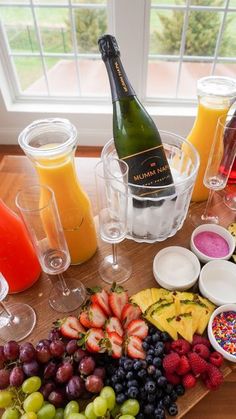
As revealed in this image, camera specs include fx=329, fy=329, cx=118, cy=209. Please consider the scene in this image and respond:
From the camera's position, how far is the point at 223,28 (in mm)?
1354

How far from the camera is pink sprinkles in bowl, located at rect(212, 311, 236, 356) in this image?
60 centimetres

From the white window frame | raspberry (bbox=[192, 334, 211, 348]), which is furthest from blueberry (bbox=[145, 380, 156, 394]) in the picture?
the white window frame

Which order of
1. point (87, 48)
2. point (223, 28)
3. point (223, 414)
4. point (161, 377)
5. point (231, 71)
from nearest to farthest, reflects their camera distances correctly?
point (161, 377), point (223, 414), point (223, 28), point (87, 48), point (231, 71)

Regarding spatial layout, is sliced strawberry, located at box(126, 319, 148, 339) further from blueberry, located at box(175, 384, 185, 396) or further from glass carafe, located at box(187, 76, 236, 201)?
glass carafe, located at box(187, 76, 236, 201)

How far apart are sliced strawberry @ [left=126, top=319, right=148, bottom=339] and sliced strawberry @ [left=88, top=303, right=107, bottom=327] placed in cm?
5

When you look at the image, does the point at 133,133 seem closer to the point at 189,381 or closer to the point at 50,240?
the point at 50,240

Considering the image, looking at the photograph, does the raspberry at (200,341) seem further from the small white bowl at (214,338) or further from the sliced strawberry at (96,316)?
the sliced strawberry at (96,316)

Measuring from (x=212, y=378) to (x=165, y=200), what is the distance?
0.32 metres

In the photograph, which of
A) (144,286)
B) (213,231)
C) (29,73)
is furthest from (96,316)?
(29,73)

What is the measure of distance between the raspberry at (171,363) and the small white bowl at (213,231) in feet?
0.74

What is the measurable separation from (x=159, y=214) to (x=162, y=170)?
0.31 feet

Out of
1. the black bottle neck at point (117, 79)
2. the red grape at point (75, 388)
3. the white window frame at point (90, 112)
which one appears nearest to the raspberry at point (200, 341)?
the red grape at point (75, 388)

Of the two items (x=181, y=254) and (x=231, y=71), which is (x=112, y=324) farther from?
(x=231, y=71)

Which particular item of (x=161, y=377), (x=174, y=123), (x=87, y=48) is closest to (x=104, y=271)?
(x=161, y=377)
